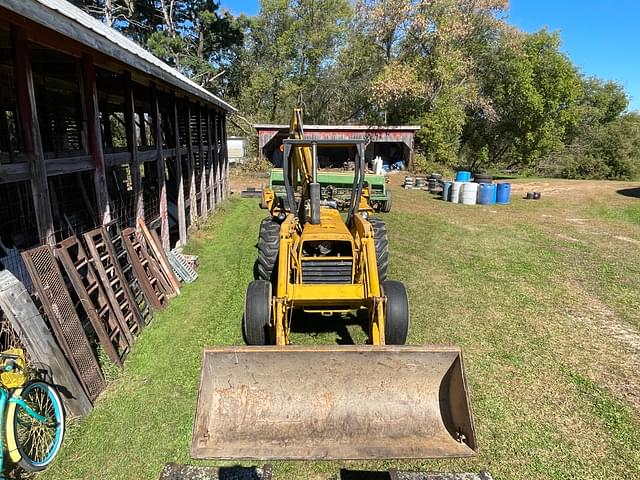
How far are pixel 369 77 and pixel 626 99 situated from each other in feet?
68.4

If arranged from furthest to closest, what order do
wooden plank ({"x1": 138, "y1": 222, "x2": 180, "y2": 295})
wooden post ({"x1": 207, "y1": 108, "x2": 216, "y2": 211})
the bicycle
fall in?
wooden post ({"x1": 207, "y1": 108, "x2": 216, "y2": 211}), wooden plank ({"x1": 138, "y1": 222, "x2": 180, "y2": 295}), the bicycle

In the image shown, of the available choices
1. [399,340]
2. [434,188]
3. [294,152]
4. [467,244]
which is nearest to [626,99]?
[434,188]

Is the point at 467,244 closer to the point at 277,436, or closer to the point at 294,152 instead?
the point at 294,152

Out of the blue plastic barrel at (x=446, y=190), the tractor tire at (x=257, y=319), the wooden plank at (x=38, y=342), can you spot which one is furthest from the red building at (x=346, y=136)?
the wooden plank at (x=38, y=342)

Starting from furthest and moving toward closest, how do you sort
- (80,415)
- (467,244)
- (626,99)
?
(626,99) < (467,244) < (80,415)

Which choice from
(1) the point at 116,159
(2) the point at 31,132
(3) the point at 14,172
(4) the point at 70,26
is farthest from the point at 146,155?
(4) the point at 70,26

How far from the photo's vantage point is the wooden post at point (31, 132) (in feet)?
14.0

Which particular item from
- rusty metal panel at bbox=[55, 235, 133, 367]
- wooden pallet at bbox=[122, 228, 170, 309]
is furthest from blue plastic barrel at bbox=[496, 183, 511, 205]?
rusty metal panel at bbox=[55, 235, 133, 367]

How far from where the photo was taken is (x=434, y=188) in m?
20.9

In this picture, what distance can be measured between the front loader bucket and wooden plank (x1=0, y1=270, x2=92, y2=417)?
1.36 metres

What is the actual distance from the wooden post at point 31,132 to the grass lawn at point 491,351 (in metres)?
1.83

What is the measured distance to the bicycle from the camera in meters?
3.27

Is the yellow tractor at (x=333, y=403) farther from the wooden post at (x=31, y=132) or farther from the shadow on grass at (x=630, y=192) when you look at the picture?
the shadow on grass at (x=630, y=192)

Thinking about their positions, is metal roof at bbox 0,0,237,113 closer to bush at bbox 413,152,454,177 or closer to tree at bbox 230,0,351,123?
bush at bbox 413,152,454,177
